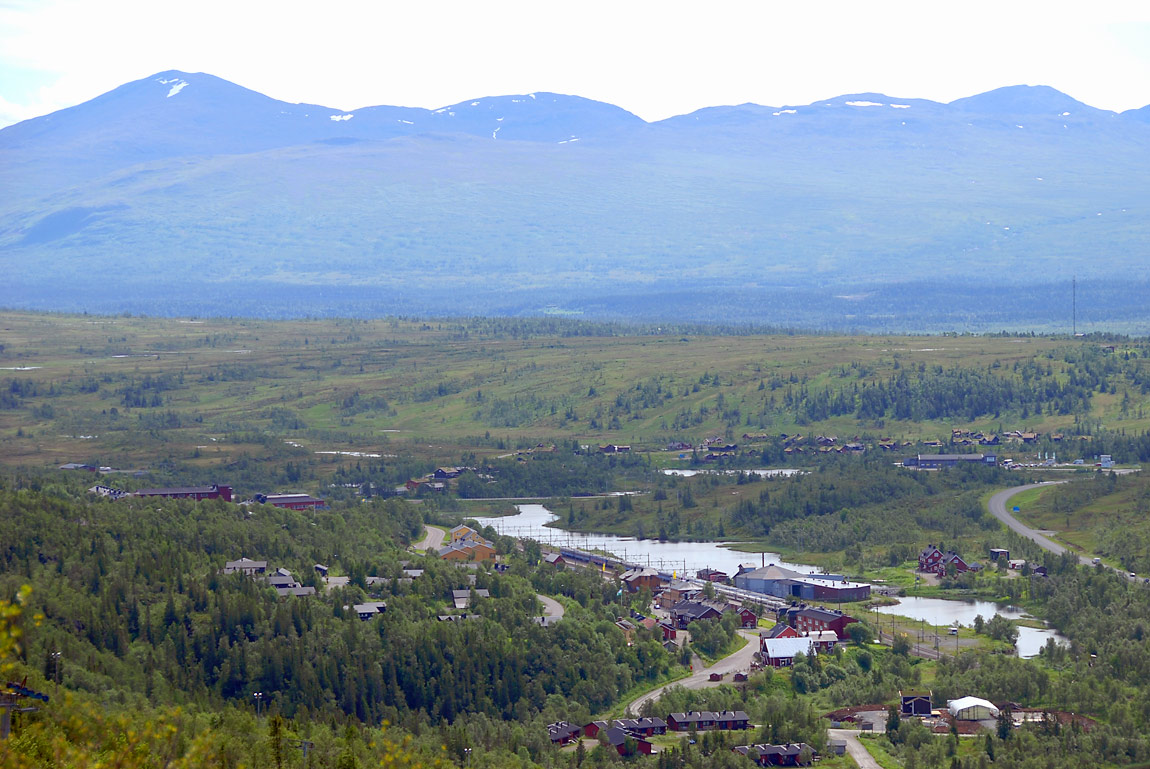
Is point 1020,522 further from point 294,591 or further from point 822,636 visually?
point 294,591

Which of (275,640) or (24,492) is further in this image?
(24,492)

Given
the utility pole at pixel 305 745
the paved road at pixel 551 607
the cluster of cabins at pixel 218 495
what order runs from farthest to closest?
the cluster of cabins at pixel 218 495
the paved road at pixel 551 607
the utility pole at pixel 305 745

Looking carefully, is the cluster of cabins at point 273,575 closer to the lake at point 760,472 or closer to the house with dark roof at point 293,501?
the house with dark roof at point 293,501

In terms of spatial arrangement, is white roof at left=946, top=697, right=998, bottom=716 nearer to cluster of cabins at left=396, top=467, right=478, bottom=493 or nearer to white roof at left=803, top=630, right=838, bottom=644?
white roof at left=803, top=630, right=838, bottom=644

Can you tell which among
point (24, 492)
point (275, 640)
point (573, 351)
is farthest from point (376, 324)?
point (275, 640)

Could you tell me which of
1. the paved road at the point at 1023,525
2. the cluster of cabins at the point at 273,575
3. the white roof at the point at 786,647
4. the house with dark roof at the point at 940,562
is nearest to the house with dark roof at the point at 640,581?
the white roof at the point at 786,647

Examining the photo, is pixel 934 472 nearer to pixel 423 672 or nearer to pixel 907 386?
pixel 907 386
